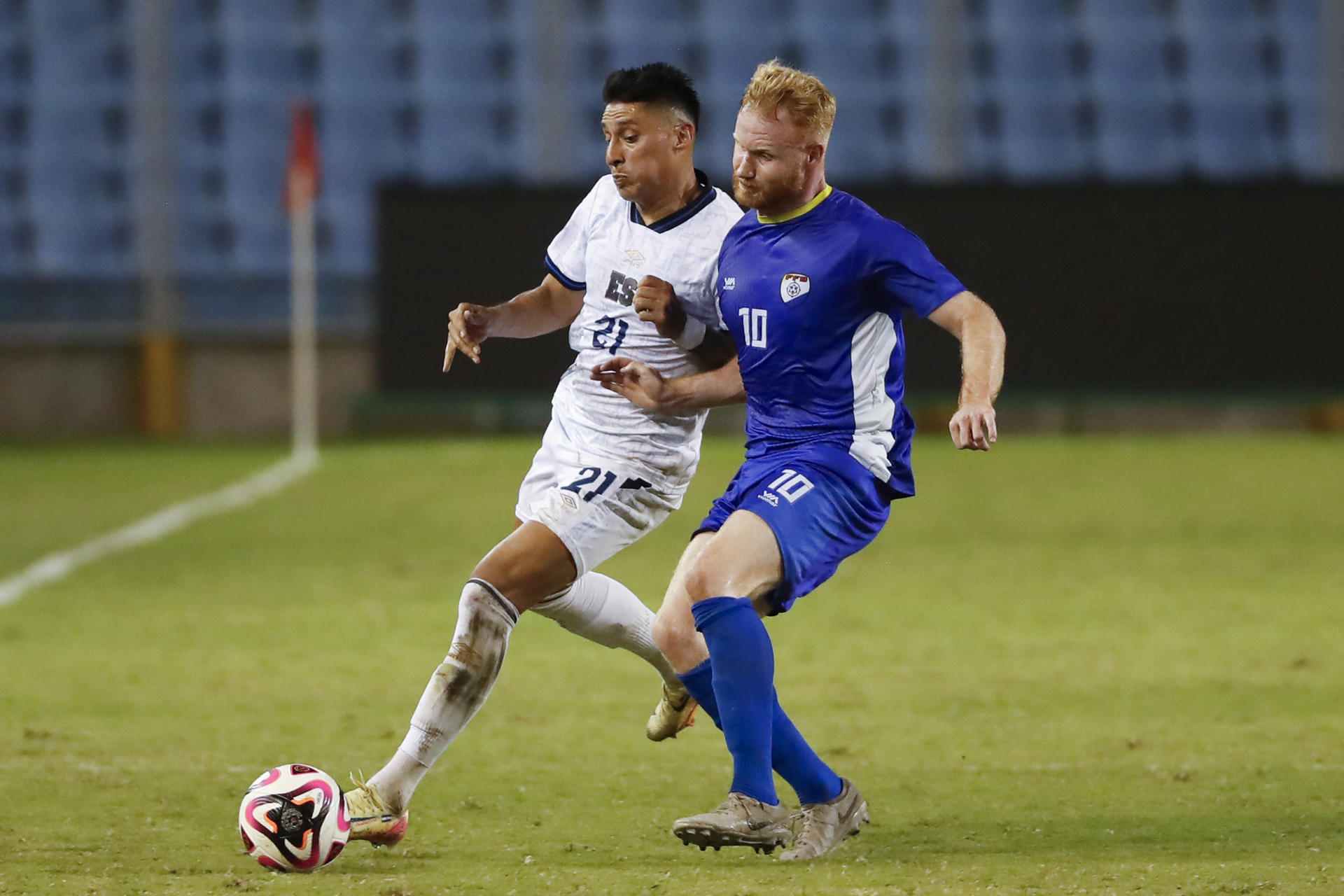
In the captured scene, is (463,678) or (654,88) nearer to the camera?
(463,678)

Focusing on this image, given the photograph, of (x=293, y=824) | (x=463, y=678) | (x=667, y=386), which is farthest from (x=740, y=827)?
(x=667, y=386)

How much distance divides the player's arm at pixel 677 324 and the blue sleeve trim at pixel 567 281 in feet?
1.12

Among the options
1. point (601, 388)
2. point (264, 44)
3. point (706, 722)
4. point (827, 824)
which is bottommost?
point (706, 722)

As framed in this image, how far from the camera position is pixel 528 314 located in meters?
5.51

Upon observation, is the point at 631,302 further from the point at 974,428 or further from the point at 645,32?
the point at 645,32

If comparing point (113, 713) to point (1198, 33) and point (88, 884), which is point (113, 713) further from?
point (1198, 33)

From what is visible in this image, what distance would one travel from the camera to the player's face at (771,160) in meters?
4.83

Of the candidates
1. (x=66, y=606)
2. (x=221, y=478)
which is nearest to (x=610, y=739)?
(x=66, y=606)

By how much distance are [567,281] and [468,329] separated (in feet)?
1.17

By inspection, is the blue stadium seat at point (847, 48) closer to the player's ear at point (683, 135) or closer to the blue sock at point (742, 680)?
the player's ear at point (683, 135)

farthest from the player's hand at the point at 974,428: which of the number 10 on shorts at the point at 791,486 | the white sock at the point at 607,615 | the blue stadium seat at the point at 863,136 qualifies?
the blue stadium seat at the point at 863,136

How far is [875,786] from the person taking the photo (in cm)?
557

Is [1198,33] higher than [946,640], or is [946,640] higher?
[1198,33]

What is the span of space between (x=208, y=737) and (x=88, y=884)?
76.5 inches
